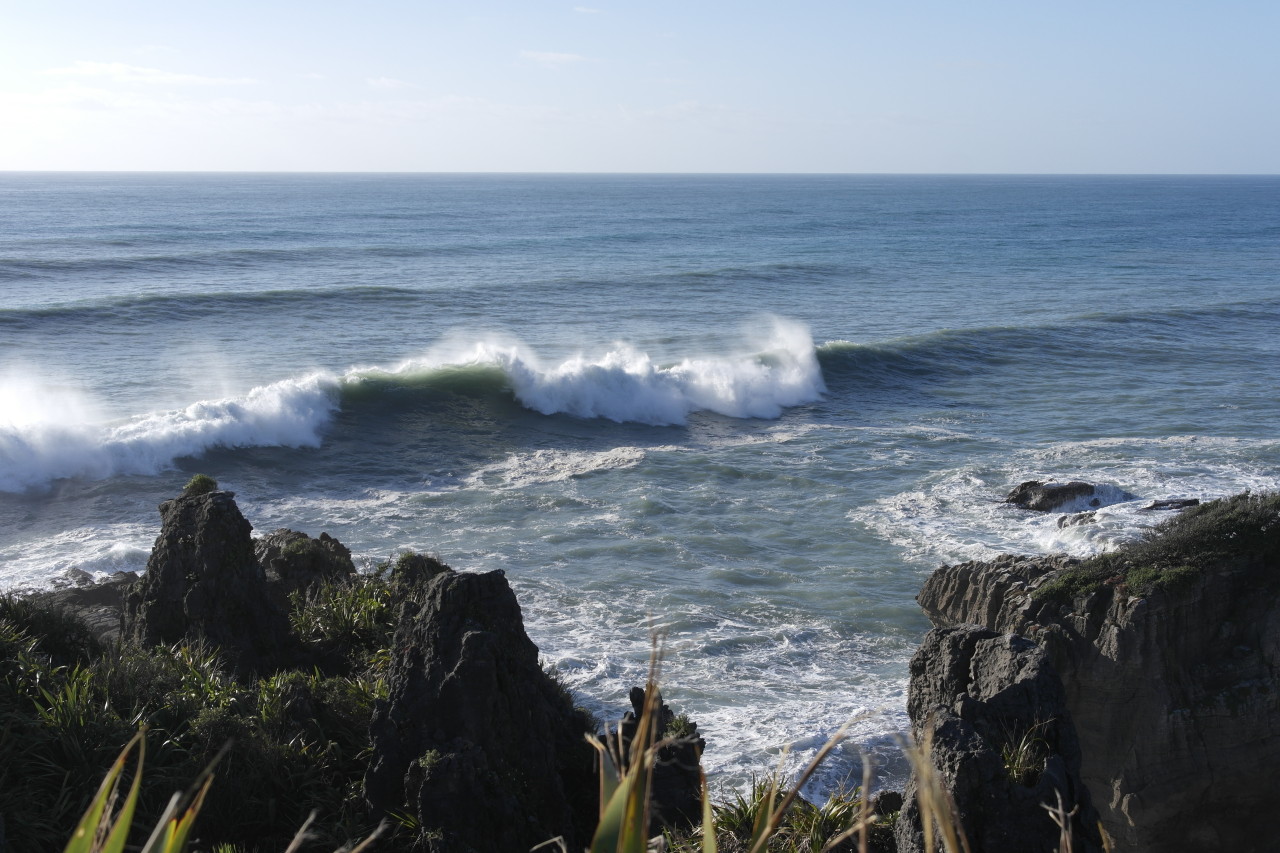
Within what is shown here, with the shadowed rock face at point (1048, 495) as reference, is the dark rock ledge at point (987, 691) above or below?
above

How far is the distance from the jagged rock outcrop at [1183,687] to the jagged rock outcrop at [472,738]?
4.25 meters

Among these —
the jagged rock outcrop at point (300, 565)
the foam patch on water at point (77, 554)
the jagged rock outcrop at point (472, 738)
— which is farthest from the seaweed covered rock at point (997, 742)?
the foam patch on water at point (77, 554)

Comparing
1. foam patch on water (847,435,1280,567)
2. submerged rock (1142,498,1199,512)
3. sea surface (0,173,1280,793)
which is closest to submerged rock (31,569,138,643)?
sea surface (0,173,1280,793)

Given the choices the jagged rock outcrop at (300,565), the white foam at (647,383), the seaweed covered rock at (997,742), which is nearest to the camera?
the seaweed covered rock at (997,742)

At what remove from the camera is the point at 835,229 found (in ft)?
285

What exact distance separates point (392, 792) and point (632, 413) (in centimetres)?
2040

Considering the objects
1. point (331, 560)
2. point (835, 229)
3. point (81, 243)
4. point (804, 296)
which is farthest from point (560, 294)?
point (835, 229)

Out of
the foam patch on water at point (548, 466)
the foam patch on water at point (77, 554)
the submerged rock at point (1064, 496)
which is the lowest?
the foam patch on water at point (77, 554)

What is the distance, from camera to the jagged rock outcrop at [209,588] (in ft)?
31.2

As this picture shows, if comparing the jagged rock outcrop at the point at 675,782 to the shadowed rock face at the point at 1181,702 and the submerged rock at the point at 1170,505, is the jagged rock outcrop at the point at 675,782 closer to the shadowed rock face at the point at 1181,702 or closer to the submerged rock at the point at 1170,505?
the shadowed rock face at the point at 1181,702

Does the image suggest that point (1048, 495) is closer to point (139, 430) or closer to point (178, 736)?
point (178, 736)

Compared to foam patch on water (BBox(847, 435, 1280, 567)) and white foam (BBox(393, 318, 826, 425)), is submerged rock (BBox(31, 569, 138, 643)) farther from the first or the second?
white foam (BBox(393, 318, 826, 425))

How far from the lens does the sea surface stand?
1405 centimetres

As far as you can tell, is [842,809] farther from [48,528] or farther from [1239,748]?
[48,528]
